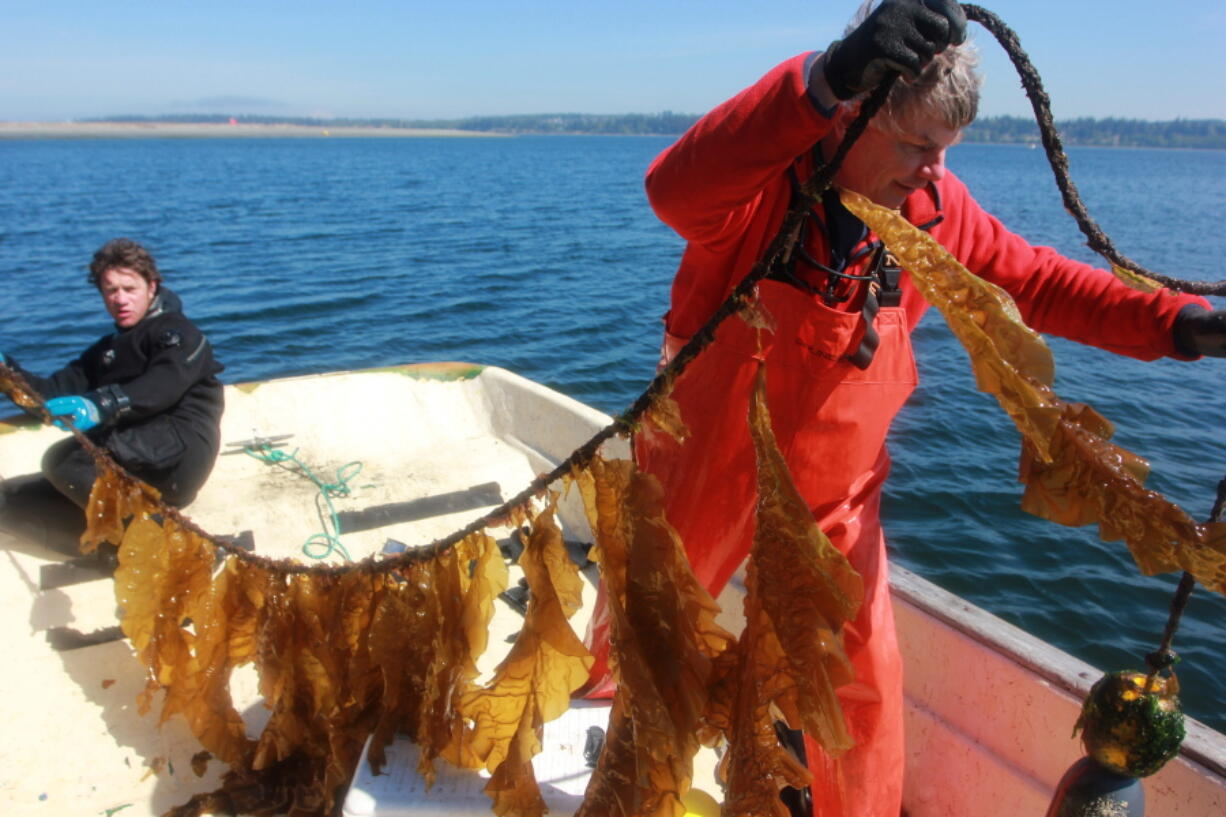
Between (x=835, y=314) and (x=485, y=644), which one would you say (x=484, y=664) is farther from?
(x=835, y=314)

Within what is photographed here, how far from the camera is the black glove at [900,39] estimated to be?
1.44 m

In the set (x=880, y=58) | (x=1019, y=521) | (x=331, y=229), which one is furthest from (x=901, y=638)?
(x=331, y=229)

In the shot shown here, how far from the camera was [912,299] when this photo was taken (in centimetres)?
230

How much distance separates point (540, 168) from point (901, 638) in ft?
225

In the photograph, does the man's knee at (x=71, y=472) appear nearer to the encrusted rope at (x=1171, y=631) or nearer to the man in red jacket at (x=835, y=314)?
the man in red jacket at (x=835, y=314)

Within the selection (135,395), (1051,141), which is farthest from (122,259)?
(1051,141)

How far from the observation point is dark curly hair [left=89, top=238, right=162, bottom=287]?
4.34 m

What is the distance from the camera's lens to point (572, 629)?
2311 millimetres

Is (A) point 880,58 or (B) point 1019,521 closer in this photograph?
(A) point 880,58

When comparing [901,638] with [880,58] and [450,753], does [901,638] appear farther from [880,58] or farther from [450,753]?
[880,58]

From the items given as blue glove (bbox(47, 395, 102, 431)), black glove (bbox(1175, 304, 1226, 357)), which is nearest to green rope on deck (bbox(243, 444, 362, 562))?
blue glove (bbox(47, 395, 102, 431))

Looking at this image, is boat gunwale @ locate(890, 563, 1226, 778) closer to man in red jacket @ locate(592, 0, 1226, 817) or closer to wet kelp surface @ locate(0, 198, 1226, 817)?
man in red jacket @ locate(592, 0, 1226, 817)

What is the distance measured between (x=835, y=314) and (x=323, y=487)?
400 centimetres

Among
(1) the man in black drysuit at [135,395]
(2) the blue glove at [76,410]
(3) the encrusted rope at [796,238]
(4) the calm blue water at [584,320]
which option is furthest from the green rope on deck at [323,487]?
(4) the calm blue water at [584,320]
